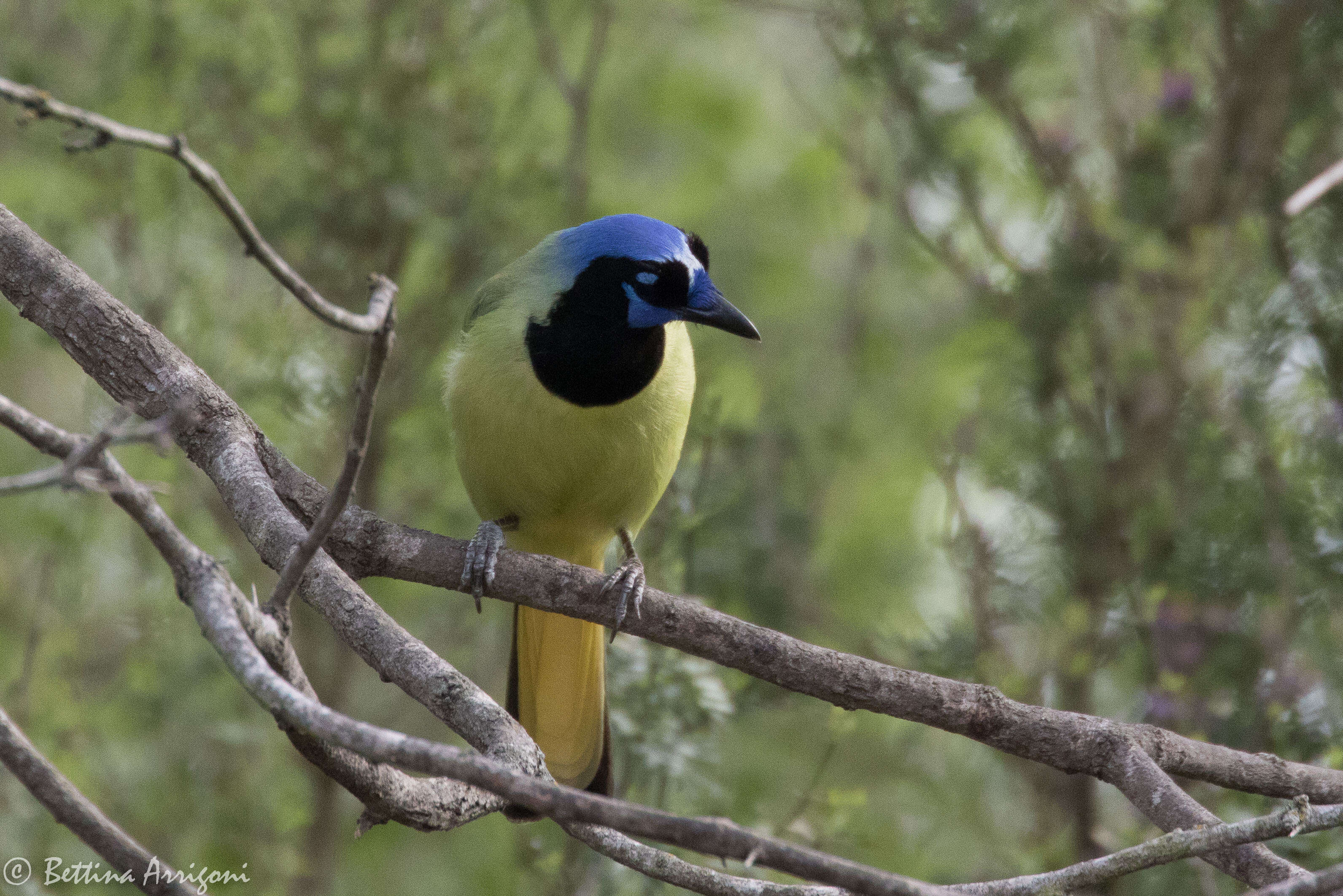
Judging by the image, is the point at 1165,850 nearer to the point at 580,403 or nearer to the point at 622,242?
the point at 580,403

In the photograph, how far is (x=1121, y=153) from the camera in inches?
207

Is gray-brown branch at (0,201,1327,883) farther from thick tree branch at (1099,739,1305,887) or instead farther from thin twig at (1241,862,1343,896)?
thin twig at (1241,862,1343,896)

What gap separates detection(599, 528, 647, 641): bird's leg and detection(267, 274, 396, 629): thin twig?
41.1 inches

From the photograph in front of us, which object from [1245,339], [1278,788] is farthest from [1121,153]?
[1278,788]

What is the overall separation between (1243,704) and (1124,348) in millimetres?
1504

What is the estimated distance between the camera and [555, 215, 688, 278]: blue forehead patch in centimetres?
378

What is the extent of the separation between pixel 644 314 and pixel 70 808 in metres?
2.39

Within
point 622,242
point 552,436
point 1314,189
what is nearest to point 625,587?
point 552,436

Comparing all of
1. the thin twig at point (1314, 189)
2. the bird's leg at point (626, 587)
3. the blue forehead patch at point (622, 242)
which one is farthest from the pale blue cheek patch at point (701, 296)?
the thin twig at point (1314, 189)

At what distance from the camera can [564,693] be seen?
399 cm

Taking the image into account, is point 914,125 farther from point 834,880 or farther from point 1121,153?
point 834,880

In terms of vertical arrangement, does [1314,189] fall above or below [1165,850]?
above

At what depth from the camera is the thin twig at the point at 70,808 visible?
1.68 m

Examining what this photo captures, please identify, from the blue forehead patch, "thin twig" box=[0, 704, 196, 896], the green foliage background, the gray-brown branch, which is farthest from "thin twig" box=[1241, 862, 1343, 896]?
the blue forehead patch
